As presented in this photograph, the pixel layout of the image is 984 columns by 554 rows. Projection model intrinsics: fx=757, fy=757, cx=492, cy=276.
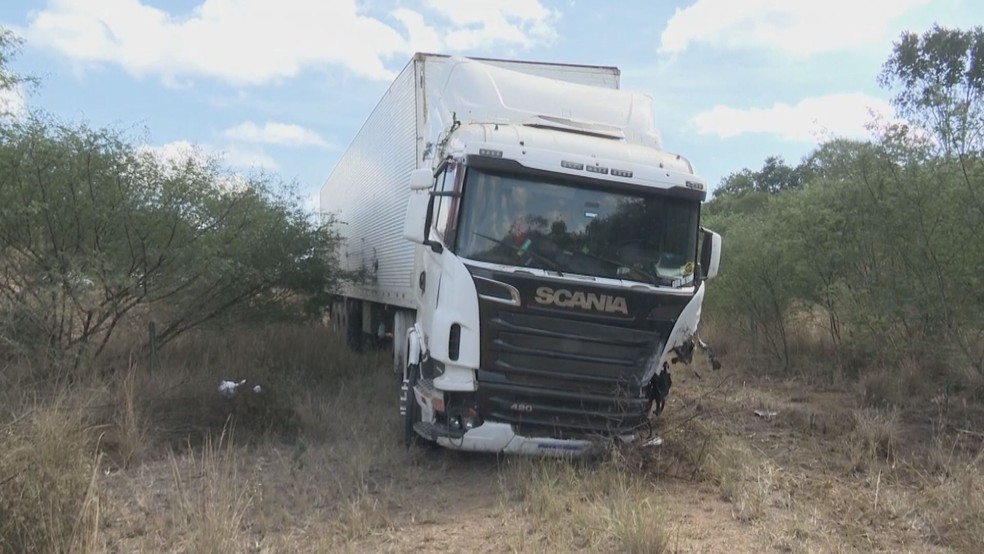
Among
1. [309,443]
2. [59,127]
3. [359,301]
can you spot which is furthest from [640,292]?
[359,301]

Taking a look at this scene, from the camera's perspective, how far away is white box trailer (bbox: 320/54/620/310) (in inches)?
346

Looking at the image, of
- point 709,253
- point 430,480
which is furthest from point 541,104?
point 430,480

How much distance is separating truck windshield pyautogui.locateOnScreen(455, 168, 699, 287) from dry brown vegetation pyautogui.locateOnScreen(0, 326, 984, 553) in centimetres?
151

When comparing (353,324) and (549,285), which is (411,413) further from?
(353,324)

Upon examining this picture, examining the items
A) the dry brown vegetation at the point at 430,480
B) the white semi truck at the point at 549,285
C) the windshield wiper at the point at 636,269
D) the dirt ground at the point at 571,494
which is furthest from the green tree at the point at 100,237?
the windshield wiper at the point at 636,269

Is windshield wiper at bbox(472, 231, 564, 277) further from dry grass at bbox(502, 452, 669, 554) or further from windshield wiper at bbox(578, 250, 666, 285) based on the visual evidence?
dry grass at bbox(502, 452, 669, 554)

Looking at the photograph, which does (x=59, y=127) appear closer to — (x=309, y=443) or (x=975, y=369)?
(x=309, y=443)

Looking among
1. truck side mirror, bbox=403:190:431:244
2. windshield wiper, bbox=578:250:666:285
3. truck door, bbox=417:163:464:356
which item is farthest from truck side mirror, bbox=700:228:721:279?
truck side mirror, bbox=403:190:431:244

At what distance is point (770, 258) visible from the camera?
12883mm

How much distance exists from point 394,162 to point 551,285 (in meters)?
4.95

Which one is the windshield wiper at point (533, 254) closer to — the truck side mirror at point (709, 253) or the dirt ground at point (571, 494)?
the truck side mirror at point (709, 253)

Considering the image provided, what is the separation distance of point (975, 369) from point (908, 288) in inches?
46.3

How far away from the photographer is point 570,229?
6.40m

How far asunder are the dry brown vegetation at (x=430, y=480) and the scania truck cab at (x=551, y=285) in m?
0.50
